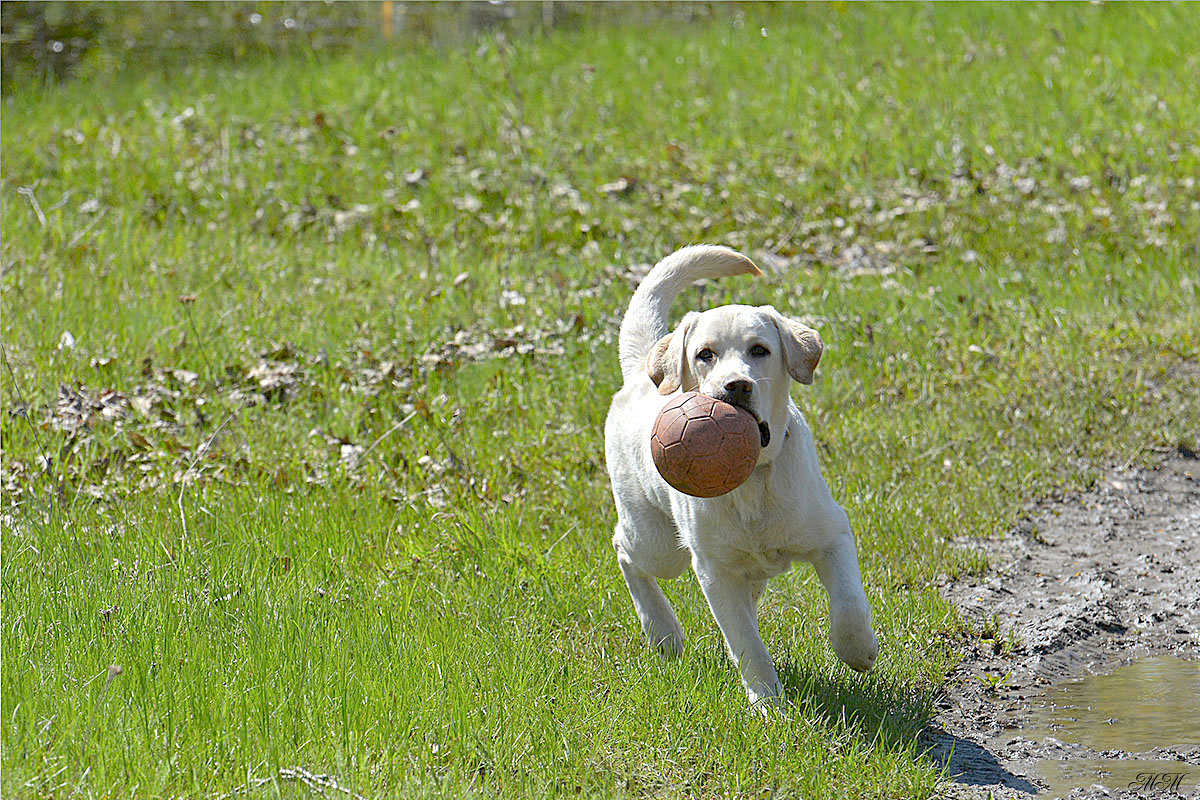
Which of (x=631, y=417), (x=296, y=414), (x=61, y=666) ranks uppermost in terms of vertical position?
(x=631, y=417)

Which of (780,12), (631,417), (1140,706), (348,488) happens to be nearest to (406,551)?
(348,488)

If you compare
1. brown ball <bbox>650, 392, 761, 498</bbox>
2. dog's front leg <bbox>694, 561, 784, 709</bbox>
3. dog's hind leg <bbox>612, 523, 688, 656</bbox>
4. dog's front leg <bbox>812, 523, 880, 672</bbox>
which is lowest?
dog's hind leg <bbox>612, 523, 688, 656</bbox>

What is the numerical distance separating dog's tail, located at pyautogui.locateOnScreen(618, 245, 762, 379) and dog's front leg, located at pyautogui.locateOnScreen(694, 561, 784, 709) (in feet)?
3.02

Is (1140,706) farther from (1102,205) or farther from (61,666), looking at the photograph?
(1102,205)

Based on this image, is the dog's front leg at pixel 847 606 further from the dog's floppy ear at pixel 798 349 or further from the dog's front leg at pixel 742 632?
the dog's floppy ear at pixel 798 349

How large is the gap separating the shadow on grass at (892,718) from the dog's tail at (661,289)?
4.25ft

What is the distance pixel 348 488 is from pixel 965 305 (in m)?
4.13

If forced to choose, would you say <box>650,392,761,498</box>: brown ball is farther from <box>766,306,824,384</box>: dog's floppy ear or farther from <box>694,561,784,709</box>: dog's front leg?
<box>694,561,784,709</box>: dog's front leg

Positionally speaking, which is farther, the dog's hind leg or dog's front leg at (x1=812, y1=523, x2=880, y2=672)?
the dog's hind leg

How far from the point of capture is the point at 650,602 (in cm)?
478

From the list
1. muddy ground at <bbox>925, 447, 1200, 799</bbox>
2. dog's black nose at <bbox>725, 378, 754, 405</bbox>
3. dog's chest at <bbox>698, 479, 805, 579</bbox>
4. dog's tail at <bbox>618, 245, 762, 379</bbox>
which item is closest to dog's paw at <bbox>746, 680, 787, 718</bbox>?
dog's chest at <bbox>698, 479, 805, 579</bbox>

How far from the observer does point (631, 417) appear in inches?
186

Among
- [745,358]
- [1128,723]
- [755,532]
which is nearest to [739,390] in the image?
[745,358]

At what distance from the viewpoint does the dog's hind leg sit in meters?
4.67
